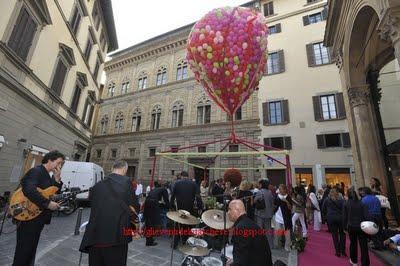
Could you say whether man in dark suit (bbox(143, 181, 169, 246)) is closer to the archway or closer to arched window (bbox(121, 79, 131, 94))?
the archway

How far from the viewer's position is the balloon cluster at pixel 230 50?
540 centimetres

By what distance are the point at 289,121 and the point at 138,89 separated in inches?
707

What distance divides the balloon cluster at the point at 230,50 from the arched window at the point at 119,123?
73.4 ft

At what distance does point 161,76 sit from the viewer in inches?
976

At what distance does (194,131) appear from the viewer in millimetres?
20562

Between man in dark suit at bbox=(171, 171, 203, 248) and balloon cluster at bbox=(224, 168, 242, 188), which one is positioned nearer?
balloon cluster at bbox=(224, 168, 242, 188)

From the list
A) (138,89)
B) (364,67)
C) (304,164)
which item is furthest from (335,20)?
(138,89)

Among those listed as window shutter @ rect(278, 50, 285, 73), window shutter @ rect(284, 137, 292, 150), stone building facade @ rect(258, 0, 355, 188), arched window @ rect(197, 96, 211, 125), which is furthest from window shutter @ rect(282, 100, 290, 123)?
arched window @ rect(197, 96, 211, 125)

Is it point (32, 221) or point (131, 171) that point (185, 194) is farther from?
point (131, 171)

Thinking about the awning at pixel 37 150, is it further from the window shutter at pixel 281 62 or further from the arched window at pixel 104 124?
the window shutter at pixel 281 62

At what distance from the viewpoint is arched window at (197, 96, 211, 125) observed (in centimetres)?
2059

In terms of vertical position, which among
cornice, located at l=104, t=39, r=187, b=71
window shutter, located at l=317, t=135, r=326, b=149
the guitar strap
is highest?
cornice, located at l=104, t=39, r=187, b=71

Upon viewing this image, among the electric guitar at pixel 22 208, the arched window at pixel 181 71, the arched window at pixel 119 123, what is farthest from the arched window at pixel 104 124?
the electric guitar at pixel 22 208

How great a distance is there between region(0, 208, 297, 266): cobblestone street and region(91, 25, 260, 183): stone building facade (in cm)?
1219
